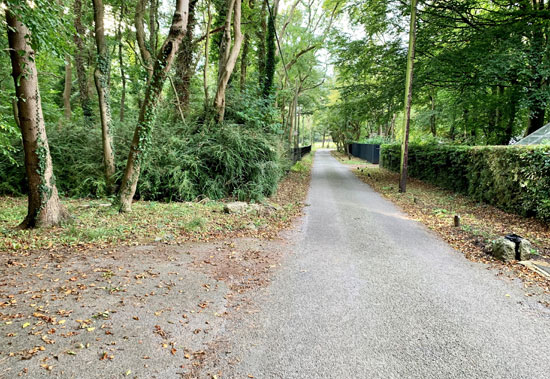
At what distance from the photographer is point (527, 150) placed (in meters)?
7.13

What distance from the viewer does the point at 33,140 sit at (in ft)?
17.3

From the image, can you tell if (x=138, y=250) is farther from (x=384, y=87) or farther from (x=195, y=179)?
(x=384, y=87)

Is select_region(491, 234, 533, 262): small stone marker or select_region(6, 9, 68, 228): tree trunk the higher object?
select_region(6, 9, 68, 228): tree trunk

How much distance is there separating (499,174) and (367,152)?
72.8ft

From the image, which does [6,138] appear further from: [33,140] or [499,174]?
[499,174]

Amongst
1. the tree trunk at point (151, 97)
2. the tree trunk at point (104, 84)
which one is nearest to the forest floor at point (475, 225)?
the tree trunk at point (151, 97)

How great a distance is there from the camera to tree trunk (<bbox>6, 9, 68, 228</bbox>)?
5004 millimetres

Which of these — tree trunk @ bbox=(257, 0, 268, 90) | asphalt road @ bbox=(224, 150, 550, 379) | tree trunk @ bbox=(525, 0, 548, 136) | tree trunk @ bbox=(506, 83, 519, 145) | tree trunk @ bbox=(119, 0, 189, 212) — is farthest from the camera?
tree trunk @ bbox=(257, 0, 268, 90)

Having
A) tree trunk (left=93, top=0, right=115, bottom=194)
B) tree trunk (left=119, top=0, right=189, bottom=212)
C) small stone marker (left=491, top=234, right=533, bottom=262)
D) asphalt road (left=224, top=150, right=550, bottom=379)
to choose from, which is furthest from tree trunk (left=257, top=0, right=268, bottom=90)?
small stone marker (left=491, top=234, right=533, bottom=262)

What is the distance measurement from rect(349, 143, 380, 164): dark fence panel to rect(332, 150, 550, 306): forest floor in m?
15.9

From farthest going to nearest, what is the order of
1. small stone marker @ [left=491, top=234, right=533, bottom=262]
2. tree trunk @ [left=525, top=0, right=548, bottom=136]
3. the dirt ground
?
tree trunk @ [left=525, top=0, right=548, bottom=136], small stone marker @ [left=491, top=234, right=533, bottom=262], the dirt ground

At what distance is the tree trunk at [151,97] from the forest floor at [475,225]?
6.72 metres

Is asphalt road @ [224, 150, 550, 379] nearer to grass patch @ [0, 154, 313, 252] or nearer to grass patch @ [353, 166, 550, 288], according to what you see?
grass patch @ [353, 166, 550, 288]

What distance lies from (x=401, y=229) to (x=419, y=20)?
406 inches
